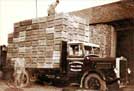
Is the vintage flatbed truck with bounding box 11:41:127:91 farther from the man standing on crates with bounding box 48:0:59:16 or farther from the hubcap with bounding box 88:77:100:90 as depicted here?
the man standing on crates with bounding box 48:0:59:16

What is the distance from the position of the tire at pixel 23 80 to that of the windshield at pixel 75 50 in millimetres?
515

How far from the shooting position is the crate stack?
2.56m

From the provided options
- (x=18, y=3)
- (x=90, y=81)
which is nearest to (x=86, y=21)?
(x=90, y=81)

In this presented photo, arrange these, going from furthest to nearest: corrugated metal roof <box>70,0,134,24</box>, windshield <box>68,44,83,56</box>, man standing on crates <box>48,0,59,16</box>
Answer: man standing on crates <box>48,0,59,16</box> < windshield <box>68,44,83,56</box> < corrugated metal roof <box>70,0,134,24</box>

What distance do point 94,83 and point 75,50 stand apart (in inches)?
15.7

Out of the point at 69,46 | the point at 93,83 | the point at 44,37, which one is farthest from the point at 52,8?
→ the point at 93,83

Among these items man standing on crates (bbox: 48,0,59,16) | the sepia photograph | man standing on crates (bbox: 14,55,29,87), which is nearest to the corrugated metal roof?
the sepia photograph

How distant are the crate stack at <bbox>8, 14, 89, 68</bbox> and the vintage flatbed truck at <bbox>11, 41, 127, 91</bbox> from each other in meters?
0.06

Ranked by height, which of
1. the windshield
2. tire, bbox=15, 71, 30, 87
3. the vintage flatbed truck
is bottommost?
tire, bbox=15, 71, 30, 87

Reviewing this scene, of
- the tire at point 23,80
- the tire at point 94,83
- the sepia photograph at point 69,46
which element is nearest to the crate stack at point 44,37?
the sepia photograph at point 69,46

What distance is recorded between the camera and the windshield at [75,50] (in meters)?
2.58

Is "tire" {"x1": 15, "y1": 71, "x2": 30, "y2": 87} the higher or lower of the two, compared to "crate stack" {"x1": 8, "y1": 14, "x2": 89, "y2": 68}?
lower

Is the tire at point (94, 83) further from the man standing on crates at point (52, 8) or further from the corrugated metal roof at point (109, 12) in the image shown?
the man standing on crates at point (52, 8)

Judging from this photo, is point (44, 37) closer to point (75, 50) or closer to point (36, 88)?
point (75, 50)
